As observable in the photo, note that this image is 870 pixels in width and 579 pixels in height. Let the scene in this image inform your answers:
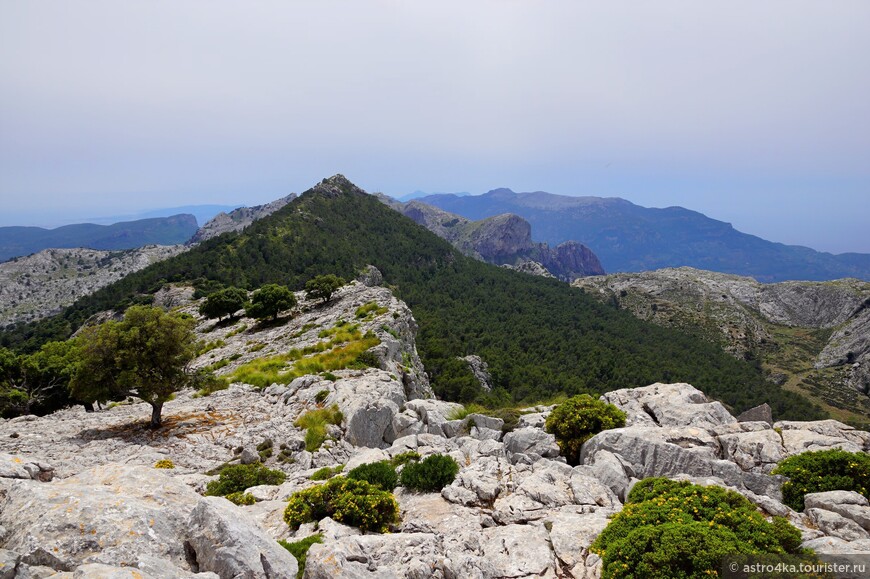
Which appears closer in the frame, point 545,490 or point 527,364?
point 545,490

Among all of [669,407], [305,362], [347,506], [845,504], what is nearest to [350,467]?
[347,506]

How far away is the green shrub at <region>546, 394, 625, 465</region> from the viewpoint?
17.9 m

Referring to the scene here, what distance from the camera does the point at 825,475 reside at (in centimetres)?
1266

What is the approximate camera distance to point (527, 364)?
276 feet

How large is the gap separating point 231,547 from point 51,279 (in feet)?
780

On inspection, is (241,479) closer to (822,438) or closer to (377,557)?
(377,557)

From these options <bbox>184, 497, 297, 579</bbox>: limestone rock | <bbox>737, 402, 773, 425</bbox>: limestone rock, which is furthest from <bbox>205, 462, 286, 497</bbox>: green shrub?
<bbox>737, 402, 773, 425</bbox>: limestone rock

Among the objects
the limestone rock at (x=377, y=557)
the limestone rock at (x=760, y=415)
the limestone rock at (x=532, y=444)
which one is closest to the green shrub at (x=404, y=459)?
the limestone rock at (x=532, y=444)

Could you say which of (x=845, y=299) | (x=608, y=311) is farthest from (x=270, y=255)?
(x=845, y=299)

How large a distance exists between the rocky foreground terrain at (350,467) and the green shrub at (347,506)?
371 mm

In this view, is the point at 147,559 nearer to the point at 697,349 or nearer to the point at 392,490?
the point at 392,490

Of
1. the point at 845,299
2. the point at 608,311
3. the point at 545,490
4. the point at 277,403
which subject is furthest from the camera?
the point at 845,299

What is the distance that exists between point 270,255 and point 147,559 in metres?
98.4

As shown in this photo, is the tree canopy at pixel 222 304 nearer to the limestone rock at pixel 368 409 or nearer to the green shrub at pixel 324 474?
the limestone rock at pixel 368 409
